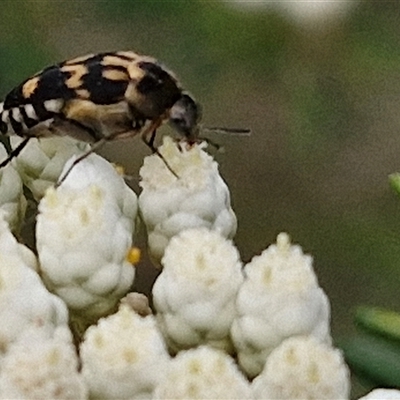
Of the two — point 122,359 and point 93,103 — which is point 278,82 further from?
point 122,359

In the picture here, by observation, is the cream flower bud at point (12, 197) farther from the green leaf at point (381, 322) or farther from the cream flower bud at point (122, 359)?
the green leaf at point (381, 322)

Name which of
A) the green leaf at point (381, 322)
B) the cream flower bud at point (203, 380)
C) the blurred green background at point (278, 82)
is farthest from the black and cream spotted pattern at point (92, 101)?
the blurred green background at point (278, 82)

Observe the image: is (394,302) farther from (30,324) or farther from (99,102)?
(30,324)

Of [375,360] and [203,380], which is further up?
[203,380]

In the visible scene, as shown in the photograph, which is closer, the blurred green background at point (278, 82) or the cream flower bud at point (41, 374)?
the cream flower bud at point (41, 374)

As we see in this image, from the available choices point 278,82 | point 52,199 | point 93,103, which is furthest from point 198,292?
point 278,82

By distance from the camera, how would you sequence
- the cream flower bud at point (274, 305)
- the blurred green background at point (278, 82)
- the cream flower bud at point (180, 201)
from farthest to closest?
1. the blurred green background at point (278, 82)
2. the cream flower bud at point (180, 201)
3. the cream flower bud at point (274, 305)
